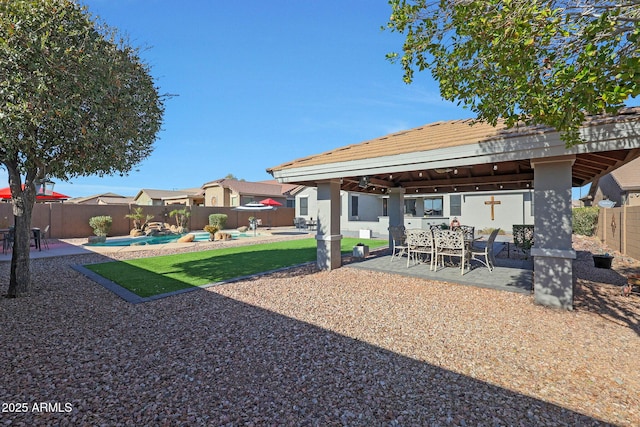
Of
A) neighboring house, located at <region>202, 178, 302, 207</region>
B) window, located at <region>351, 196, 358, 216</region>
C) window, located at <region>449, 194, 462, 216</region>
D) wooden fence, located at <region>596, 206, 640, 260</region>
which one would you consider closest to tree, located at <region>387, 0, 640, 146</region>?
wooden fence, located at <region>596, 206, 640, 260</region>

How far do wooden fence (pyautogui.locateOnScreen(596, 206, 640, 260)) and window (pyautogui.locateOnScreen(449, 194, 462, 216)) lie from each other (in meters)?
8.45

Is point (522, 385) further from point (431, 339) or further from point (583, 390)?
point (431, 339)

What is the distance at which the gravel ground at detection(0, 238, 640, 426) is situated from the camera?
8.48ft

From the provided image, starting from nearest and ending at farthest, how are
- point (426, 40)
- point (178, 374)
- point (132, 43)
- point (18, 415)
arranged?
point (18, 415), point (178, 374), point (426, 40), point (132, 43)

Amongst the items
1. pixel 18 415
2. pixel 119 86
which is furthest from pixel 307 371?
pixel 119 86

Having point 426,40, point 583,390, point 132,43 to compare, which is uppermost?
point 132,43

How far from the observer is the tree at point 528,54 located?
2.95 metres

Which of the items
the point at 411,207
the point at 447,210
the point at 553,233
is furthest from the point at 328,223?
the point at 447,210

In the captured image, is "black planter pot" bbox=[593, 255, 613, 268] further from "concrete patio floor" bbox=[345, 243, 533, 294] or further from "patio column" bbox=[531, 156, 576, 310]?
"patio column" bbox=[531, 156, 576, 310]

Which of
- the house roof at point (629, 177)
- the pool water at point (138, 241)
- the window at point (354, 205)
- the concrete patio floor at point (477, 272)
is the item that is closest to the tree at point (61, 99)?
the concrete patio floor at point (477, 272)

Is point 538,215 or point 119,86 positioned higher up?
point 119,86

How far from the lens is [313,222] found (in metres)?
26.1

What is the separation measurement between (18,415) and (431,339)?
175 inches

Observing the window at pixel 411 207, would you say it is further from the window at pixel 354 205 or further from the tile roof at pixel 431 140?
the tile roof at pixel 431 140
